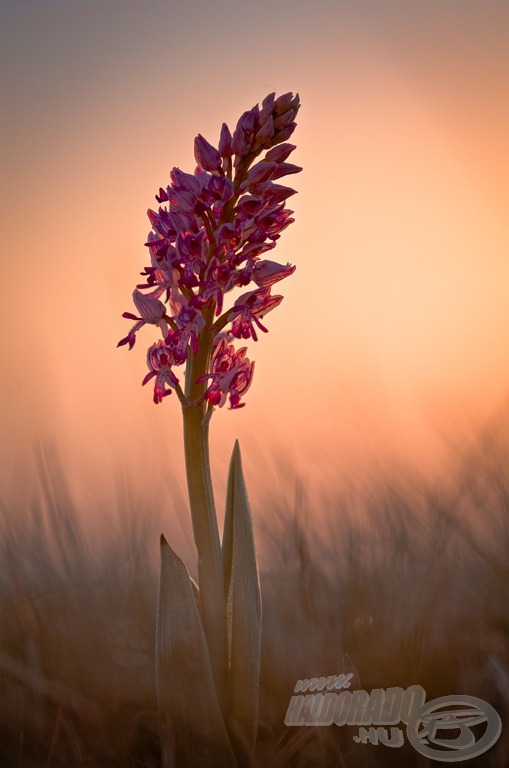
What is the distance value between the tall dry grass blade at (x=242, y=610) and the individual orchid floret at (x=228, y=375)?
0.27m

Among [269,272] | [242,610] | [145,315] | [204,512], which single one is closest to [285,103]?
[269,272]

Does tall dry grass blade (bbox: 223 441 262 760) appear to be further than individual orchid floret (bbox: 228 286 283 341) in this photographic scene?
No

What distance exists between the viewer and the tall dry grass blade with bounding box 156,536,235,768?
2.64 metres

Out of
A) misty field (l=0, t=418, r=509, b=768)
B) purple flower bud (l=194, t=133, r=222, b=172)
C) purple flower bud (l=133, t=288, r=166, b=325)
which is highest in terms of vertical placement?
purple flower bud (l=194, t=133, r=222, b=172)

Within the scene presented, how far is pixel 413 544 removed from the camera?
3.44 metres

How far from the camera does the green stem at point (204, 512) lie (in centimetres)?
280

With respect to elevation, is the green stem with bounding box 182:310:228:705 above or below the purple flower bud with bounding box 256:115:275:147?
below

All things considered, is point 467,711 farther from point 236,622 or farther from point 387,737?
point 236,622

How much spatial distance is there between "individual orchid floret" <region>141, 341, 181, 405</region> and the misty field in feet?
3.11

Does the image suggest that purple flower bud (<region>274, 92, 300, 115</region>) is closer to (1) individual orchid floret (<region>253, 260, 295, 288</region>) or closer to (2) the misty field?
(1) individual orchid floret (<region>253, 260, 295, 288</region>)

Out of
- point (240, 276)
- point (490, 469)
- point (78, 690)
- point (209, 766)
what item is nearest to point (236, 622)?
point (209, 766)

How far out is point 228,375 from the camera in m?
2.92

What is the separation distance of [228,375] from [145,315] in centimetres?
38

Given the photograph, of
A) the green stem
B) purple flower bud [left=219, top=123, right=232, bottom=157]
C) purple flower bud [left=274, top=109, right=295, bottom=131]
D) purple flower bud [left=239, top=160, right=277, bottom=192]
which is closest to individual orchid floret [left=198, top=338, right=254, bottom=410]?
the green stem
